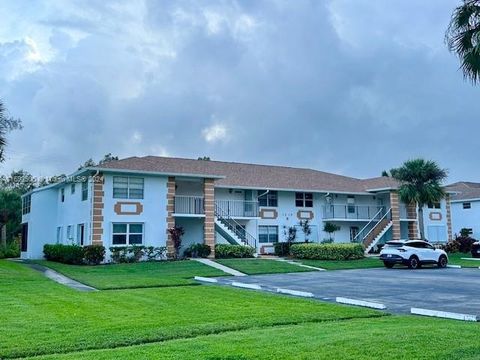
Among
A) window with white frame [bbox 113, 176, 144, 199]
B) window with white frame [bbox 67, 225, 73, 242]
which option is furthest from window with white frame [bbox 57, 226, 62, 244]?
window with white frame [bbox 113, 176, 144, 199]

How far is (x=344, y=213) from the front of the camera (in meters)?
38.9

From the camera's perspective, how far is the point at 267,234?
36.2m

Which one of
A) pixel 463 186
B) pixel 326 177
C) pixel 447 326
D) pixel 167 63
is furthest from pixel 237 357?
pixel 463 186

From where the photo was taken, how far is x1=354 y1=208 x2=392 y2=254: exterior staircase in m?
38.0

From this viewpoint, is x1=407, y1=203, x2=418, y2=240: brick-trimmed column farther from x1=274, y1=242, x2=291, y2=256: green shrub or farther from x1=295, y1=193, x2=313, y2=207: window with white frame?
x1=274, y1=242, x2=291, y2=256: green shrub

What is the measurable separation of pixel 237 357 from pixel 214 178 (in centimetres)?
2453

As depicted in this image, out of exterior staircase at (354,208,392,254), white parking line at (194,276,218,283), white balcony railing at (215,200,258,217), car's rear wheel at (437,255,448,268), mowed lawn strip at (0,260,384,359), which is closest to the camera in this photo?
mowed lawn strip at (0,260,384,359)

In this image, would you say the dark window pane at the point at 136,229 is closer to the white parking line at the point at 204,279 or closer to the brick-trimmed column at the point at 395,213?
the white parking line at the point at 204,279

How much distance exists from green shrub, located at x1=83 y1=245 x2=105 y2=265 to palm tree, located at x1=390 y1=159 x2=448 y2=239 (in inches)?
867

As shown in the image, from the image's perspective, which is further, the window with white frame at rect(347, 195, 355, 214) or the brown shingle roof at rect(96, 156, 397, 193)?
the window with white frame at rect(347, 195, 355, 214)

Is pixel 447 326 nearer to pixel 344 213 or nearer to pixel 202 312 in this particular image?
pixel 202 312

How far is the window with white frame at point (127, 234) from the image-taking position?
2886cm

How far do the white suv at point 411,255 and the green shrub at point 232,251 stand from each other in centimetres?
799

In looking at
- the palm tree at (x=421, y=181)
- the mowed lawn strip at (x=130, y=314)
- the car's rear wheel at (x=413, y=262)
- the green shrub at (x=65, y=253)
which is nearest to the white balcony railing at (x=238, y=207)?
the green shrub at (x=65, y=253)
